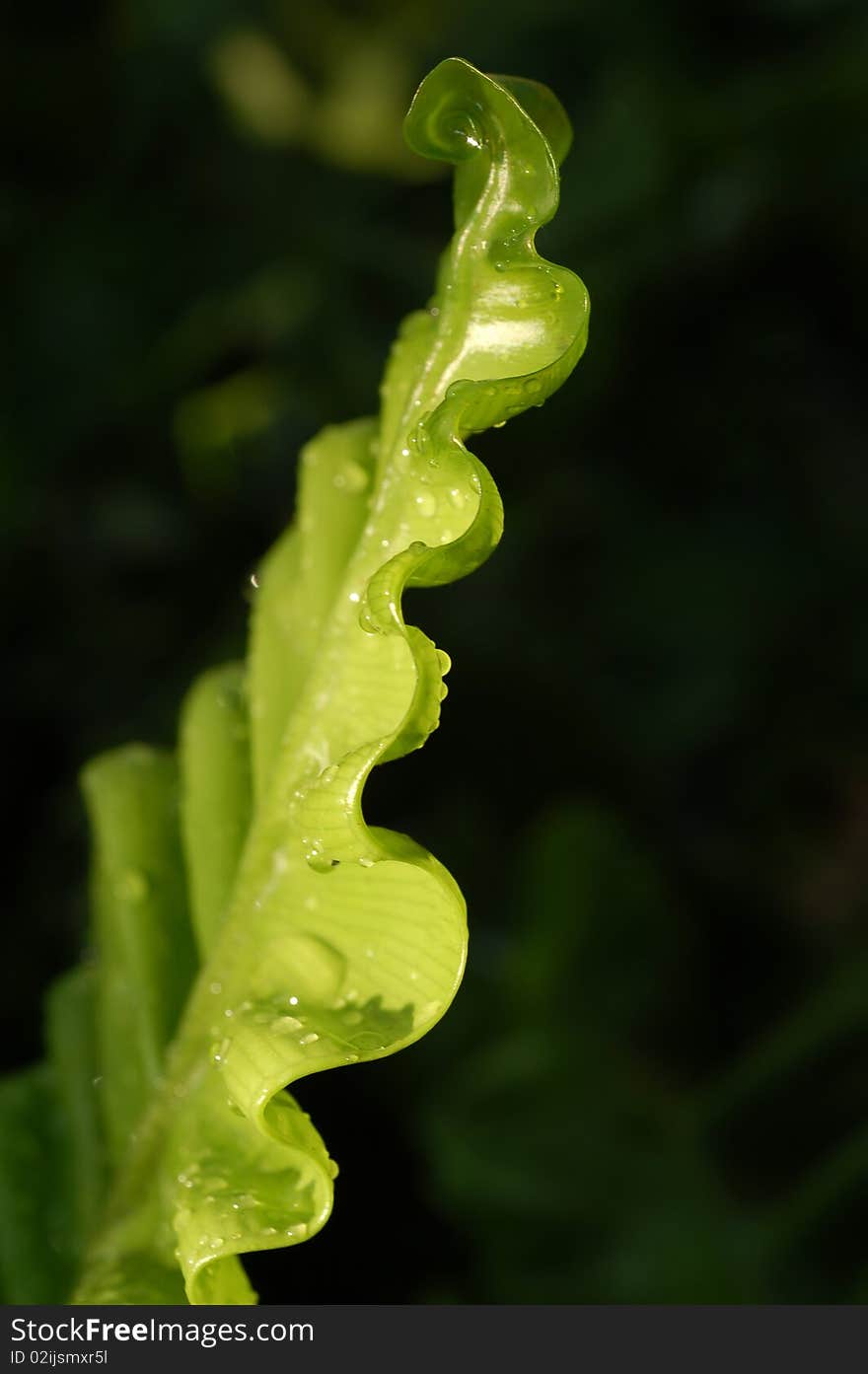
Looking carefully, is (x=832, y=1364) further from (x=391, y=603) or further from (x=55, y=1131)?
(x=391, y=603)

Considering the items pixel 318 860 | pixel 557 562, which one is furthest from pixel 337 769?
pixel 557 562

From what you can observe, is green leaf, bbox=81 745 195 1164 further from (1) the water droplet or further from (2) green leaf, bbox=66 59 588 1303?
(1) the water droplet

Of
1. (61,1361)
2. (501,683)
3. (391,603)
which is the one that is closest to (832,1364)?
(61,1361)

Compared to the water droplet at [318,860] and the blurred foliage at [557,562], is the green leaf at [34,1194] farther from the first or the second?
the blurred foliage at [557,562]

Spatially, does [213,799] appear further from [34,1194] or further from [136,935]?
[34,1194]

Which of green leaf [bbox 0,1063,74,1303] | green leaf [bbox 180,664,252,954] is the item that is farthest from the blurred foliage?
green leaf [bbox 180,664,252,954]
